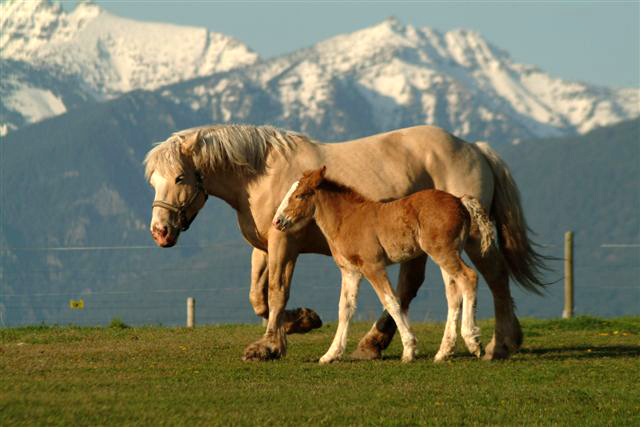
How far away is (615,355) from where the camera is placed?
15148 mm

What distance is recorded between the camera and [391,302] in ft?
45.8

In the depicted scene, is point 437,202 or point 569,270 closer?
point 437,202

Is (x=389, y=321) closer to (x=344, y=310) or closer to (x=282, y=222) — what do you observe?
(x=344, y=310)

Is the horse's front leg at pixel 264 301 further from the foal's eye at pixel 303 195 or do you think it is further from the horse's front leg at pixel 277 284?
the foal's eye at pixel 303 195

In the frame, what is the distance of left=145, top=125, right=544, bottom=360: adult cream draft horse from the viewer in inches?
579

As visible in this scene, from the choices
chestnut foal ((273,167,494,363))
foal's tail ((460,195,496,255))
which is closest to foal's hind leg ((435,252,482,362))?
chestnut foal ((273,167,494,363))

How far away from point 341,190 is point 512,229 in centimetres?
241

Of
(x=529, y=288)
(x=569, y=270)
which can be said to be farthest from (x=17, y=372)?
(x=569, y=270)

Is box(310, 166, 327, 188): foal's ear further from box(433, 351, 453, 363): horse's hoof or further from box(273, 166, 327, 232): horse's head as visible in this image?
box(433, 351, 453, 363): horse's hoof

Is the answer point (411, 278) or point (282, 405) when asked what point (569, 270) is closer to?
point (411, 278)

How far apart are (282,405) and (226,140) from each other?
507 centimetres

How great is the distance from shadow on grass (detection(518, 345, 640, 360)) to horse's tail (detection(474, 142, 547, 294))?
747 millimetres

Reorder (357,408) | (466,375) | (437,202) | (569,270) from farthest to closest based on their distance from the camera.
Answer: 1. (569,270)
2. (437,202)
3. (466,375)
4. (357,408)

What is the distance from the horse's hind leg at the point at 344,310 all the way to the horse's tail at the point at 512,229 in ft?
7.62
